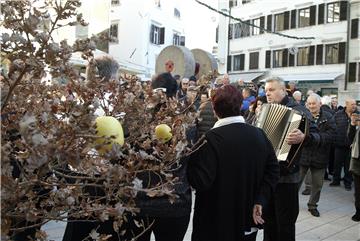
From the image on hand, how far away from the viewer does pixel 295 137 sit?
4.29m

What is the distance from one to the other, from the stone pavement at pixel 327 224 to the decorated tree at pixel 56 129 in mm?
3468

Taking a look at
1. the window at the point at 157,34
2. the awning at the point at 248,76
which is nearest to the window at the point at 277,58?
the awning at the point at 248,76

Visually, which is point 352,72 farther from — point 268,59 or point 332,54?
point 268,59

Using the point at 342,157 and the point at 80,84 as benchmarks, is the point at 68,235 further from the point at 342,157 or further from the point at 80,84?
the point at 342,157

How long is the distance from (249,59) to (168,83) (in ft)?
117

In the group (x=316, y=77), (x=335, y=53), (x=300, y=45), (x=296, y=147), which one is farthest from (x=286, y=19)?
Answer: (x=296, y=147)

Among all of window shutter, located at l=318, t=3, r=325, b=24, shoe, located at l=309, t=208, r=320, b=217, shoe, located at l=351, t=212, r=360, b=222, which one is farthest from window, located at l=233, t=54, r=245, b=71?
shoe, located at l=351, t=212, r=360, b=222

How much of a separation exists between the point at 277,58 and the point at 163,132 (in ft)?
115

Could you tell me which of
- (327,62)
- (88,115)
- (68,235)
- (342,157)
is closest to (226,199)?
(68,235)

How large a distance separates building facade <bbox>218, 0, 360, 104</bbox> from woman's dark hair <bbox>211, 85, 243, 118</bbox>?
27.7 meters

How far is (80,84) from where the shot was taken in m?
1.46

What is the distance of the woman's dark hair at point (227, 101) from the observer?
3.26m

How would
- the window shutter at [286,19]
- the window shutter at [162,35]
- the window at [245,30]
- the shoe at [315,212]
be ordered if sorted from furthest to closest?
the window at [245,30]
the window shutter at [162,35]
the window shutter at [286,19]
the shoe at [315,212]

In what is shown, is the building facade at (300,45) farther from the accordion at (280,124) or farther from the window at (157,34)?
the accordion at (280,124)
